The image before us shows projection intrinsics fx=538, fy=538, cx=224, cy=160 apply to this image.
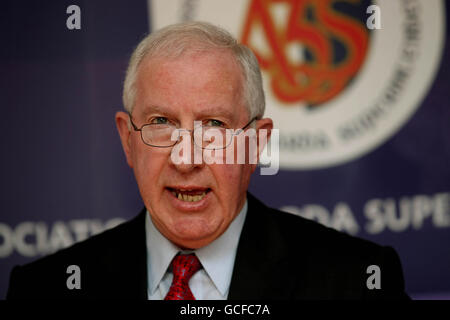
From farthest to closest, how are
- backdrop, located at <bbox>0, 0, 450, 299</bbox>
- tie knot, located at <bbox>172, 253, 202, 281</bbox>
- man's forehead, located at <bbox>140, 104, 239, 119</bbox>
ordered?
backdrop, located at <bbox>0, 0, 450, 299</bbox> < tie knot, located at <bbox>172, 253, 202, 281</bbox> < man's forehead, located at <bbox>140, 104, 239, 119</bbox>

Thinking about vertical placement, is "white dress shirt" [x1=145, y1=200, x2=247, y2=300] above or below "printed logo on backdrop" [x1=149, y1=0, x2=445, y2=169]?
below

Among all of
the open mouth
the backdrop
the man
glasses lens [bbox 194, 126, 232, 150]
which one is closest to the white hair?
the man

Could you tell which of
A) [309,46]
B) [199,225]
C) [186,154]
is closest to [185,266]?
[199,225]

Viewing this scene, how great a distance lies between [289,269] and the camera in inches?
58.9

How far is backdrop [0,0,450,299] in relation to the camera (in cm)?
231

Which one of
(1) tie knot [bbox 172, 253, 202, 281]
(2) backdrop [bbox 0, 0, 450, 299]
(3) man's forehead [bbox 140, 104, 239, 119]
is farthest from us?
(2) backdrop [bbox 0, 0, 450, 299]

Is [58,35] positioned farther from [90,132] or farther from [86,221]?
[86,221]

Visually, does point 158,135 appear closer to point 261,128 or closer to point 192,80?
point 192,80

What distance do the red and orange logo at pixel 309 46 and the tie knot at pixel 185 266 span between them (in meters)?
1.17

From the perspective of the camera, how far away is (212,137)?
1.35 metres

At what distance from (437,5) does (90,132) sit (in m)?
1.65

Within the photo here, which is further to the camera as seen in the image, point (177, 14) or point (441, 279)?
point (441, 279)

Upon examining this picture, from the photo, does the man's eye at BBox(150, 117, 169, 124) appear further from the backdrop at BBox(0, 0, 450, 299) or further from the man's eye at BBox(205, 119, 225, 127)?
the backdrop at BBox(0, 0, 450, 299)
